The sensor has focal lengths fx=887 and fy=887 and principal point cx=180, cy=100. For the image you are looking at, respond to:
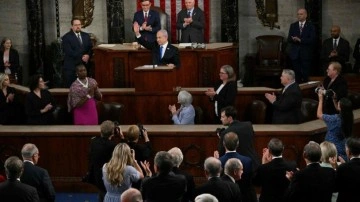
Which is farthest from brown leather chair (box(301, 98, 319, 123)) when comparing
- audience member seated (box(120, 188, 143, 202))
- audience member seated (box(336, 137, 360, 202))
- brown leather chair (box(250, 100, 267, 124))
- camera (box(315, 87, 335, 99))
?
audience member seated (box(120, 188, 143, 202))

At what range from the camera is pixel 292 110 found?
12.4 m

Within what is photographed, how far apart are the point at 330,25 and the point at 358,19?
0.62 metres

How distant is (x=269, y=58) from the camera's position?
18281 mm

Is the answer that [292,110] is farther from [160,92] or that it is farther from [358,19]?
[358,19]

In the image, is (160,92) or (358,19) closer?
(160,92)

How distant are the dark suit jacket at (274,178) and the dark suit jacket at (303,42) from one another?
847cm

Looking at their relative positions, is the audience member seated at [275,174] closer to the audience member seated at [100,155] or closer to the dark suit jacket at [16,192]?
the audience member seated at [100,155]

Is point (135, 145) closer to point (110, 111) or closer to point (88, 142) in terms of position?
point (88, 142)

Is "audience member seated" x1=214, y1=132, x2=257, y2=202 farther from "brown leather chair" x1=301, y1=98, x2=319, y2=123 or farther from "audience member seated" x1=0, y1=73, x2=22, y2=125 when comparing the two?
"audience member seated" x1=0, y1=73, x2=22, y2=125

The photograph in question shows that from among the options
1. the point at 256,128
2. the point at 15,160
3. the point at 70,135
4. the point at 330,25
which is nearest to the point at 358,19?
the point at 330,25

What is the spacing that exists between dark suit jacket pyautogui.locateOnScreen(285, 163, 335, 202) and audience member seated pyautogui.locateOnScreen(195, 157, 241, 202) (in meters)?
0.60

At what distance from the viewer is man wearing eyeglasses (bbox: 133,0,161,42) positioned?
16109 mm

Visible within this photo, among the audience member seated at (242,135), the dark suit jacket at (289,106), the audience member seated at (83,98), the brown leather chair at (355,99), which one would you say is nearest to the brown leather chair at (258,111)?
the dark suit jacket at (289,106)

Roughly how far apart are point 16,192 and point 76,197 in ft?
11.0
